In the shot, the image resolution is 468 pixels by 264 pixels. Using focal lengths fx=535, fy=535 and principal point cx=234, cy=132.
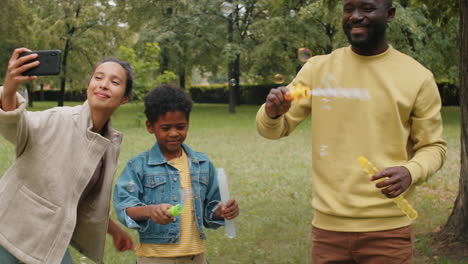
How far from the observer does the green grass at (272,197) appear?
518 cm

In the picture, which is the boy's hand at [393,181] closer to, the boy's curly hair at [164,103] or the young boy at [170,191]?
the young boy at [170,191]

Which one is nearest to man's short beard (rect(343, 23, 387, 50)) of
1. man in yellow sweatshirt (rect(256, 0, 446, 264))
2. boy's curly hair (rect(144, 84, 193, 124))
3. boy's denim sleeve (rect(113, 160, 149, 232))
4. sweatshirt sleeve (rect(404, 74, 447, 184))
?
man in yellow sweatshirt (rect(256, 0, 446, 264))

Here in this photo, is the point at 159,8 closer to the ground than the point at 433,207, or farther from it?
farther from it

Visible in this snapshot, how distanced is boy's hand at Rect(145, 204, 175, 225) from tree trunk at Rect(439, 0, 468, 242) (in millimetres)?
3019

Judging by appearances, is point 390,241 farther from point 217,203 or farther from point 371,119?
point 217,203

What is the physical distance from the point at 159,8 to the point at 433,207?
24926mm

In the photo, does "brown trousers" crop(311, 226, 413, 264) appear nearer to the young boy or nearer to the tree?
the young boy

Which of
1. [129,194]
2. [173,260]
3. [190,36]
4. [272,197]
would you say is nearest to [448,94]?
[190,36]

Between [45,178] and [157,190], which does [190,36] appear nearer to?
[157,190]

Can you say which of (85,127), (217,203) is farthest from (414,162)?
(85,127)

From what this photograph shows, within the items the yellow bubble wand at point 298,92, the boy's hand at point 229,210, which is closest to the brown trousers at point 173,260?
the boy's hand at point 229,210

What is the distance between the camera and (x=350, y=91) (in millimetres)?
2502

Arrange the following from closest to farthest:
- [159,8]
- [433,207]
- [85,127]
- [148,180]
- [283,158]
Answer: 1. [85,127]
2. [148,180]
3. [433,207]
4. [283,158]
5. [159,8]

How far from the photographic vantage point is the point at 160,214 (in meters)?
2.54
